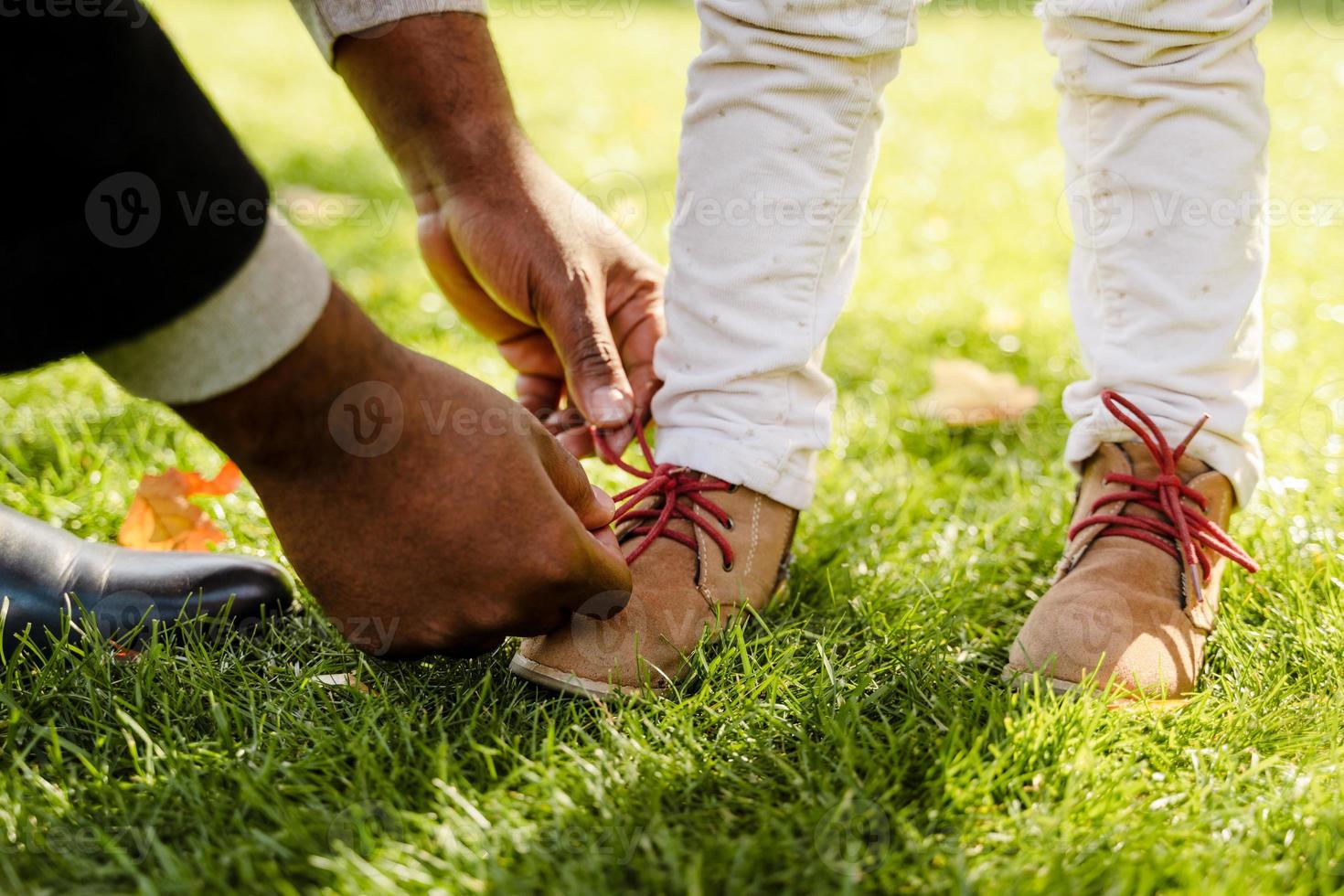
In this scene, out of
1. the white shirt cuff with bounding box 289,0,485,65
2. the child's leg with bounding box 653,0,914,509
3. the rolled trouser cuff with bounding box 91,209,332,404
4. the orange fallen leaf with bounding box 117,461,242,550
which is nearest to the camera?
the rolled trouser cuff with bounding box 91,209,332,404

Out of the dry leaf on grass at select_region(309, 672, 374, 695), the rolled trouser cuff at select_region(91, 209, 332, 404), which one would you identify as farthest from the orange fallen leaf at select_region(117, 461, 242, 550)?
the rolled trouser cuff at select_region(91, 209, 332, 404)

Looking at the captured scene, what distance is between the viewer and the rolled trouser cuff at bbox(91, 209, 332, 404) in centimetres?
75

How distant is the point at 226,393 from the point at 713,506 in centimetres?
58

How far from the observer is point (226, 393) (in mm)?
772

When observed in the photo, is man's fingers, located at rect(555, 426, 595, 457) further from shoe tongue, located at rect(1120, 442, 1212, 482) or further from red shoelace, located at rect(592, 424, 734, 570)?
shoe tongue, located at rect(1120, 442, 1212, 482)

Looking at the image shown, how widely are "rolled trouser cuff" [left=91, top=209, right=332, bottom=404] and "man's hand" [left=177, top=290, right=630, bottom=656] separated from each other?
13 mm

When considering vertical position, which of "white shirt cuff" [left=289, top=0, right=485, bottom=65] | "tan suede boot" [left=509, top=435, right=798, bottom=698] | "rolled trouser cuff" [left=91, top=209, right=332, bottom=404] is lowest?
"tan suede boot" [left=509, top=435, right=798, bottom=698]

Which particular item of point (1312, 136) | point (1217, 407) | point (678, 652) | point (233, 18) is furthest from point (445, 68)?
point (233, 18)

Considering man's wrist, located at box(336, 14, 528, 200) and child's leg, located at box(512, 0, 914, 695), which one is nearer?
child's leg, located at box(512, 0, 914, 695)

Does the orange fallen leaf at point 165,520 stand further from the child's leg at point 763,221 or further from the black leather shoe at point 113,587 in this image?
the child's leg at point 763,221

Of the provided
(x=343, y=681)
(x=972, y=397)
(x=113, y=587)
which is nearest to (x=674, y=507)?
(x=343, y=681)

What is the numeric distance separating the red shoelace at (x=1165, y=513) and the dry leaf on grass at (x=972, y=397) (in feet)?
1.67

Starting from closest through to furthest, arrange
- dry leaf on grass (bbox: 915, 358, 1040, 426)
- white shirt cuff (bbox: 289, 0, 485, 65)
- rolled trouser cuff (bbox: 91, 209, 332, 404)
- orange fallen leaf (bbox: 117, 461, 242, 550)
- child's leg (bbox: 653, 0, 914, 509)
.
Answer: rolled trouser cuff (bbox: 91, 209, 332, 404), child's leg (bbox: 653, 0, 914, 509), white shirt cuff (bbox: 289, 0, 485, 65), orange fallen leaf (bbox: 117, 461, 242, 550), dry leaf on grass (bbox: 915, 358, 1040, 426)

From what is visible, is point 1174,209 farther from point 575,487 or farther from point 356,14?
point 356,14
